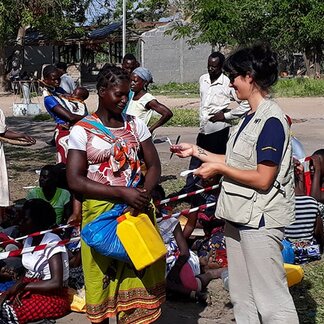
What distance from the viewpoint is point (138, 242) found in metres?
3.53

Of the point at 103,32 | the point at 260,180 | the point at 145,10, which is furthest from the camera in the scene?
the point at 145,10

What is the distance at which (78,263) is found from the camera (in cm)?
547

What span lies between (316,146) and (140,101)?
6.37m

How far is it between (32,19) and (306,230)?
25897 mm

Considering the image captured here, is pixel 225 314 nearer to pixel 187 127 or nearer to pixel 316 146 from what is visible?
pixel 316 146

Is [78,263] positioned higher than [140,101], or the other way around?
[140,101]

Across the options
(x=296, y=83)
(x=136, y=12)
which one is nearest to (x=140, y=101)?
(x=296, y=83)

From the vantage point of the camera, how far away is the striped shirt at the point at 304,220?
238 inches

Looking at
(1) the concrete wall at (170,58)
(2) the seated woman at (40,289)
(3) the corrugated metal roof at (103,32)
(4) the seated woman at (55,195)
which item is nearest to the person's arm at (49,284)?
(2) the seated woman at (40,289)

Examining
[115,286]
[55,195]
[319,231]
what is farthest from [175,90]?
[115,286]

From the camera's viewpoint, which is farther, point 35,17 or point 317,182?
point 35,17

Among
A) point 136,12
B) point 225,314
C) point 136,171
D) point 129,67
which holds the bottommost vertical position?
point 225,314

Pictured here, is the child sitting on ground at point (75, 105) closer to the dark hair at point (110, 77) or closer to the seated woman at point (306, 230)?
Result: the seated woman at point (306, 230)

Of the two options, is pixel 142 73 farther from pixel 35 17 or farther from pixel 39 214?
pixel 35 17
